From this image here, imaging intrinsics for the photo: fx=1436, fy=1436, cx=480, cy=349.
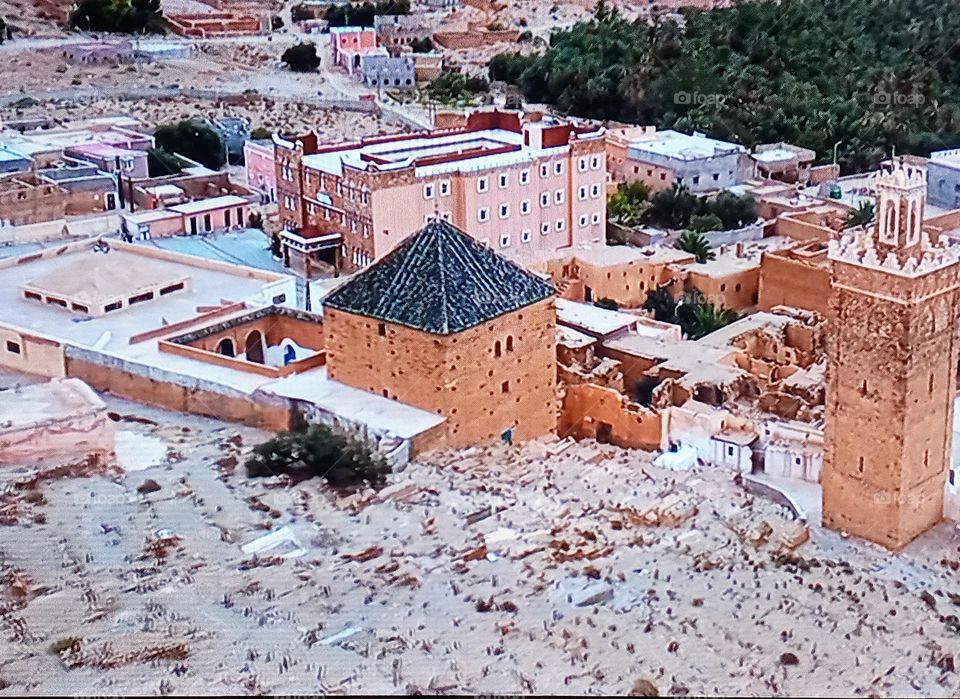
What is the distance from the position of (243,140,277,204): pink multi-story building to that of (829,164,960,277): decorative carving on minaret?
A: 20.2 meters

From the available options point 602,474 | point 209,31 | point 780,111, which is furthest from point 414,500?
point 209,31

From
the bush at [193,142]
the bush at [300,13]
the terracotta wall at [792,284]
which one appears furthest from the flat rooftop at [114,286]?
the bush at [300,13]

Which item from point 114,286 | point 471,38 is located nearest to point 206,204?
point 114,286

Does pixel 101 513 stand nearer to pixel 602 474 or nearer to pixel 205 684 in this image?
pixel 205 684

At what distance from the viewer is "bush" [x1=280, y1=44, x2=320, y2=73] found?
51469 mm

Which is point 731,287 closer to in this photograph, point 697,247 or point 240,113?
point 697,247

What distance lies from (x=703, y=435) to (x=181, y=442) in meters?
6.78

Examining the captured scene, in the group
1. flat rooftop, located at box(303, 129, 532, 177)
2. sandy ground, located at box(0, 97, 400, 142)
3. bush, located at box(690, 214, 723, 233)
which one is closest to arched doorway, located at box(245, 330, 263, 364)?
flat rooftop, located at box(303, 129, 532, 177)

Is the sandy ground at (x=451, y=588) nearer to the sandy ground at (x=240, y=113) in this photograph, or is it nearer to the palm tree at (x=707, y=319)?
the palm tree at (x=707, y=319)

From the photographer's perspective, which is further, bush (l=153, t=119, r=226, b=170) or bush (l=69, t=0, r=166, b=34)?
bush (l=69, t=0, r=166, b=34)

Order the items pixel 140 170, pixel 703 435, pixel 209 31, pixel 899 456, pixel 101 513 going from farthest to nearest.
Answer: pixel 209 31 → pixel 140 170 → pixel 703 435 → pixel 899 456 → pixel 101 513

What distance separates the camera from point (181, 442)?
17297mm

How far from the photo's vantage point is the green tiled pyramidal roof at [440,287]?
17.5 m
